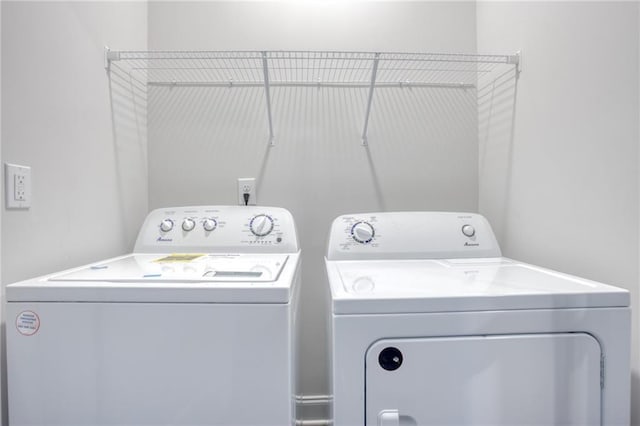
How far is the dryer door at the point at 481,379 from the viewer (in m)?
0.72

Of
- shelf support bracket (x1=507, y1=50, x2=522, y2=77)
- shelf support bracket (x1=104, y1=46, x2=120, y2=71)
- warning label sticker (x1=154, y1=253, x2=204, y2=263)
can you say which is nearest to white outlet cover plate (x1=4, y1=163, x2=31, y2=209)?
warning label sticker (x1=154, y1=253, x2=204, y2=263)

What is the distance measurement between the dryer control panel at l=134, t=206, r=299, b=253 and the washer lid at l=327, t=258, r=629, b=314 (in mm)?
427

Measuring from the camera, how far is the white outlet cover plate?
2.72 ft

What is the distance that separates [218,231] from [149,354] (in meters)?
0.68

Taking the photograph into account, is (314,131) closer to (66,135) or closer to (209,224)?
(209,224)

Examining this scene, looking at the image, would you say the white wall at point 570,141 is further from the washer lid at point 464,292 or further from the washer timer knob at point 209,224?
the washer timer knob at point 209,224

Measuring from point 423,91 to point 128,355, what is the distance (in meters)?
1.68

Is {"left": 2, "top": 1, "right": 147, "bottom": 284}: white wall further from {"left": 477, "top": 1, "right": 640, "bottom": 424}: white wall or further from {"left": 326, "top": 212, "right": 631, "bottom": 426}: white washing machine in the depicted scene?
{"left": 477, "top": 1, "right": 640, "bottom": 424}: white wall

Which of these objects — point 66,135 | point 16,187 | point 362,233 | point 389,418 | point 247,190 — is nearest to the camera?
point 389,418

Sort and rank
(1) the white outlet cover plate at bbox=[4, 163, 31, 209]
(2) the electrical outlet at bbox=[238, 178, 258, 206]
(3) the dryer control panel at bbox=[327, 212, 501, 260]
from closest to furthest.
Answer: (1) the white outlet cover plate at bbox=[4, 163, 31, 209], (3) the dryer control panel at bbox=[327, 212, 501, 260], (2) the electrical outlet at bbox=[238, 178, 258, 206]

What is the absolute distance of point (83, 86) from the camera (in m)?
1.18

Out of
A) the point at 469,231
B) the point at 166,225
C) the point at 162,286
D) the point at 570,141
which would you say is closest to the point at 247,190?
the point at 166,225

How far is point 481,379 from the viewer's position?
2.39 feet

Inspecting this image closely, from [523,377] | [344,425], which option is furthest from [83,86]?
[523,377]
